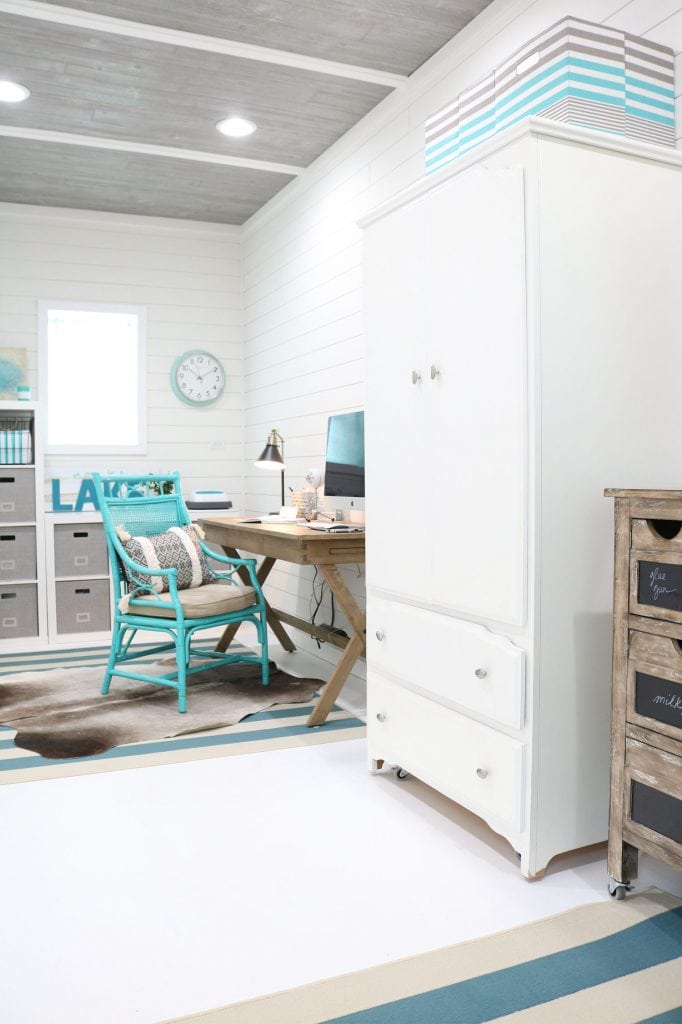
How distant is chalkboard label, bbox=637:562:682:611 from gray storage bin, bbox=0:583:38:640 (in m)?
4.11

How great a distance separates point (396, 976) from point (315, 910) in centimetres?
31

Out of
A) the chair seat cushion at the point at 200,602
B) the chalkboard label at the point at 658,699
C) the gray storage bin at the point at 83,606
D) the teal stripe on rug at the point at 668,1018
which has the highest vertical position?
the chalkboard label at the point at 658,699

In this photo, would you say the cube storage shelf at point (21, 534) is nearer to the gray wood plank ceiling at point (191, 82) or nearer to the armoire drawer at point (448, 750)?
the gray wood plank ceiling at point (191, 82)

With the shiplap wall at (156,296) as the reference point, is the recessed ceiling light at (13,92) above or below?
above

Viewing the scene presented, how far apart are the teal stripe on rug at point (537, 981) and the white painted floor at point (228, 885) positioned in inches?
5.9

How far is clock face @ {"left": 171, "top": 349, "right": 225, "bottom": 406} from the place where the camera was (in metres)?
5.73

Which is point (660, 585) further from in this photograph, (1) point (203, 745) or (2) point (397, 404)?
(1) point (203, 745)

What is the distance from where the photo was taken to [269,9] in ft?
9.87

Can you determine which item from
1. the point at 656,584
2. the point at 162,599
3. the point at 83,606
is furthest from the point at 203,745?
the point at 83,606

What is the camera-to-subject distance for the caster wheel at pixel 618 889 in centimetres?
193

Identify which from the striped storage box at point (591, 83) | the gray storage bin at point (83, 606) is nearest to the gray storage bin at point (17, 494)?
the gray storage bin at point (83, 606)

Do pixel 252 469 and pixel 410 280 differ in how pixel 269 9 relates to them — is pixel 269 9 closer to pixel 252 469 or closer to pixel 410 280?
pixel 410 280

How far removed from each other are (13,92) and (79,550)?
2.60 metres

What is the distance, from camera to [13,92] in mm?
3717
